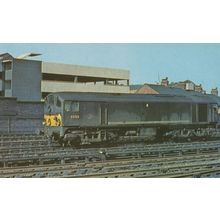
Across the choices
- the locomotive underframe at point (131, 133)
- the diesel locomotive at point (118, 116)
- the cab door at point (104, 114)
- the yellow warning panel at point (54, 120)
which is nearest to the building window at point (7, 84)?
the diesel locomotive at point (118, 116)

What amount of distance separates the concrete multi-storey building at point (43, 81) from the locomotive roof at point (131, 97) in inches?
6.2

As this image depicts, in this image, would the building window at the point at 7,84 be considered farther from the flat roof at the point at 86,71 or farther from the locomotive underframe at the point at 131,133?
the flat roof at the point at 86,71

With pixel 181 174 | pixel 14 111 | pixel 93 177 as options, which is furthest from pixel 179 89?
pixel 14 111

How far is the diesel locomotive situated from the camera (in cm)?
1130

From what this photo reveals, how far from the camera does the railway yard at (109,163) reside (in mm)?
8367

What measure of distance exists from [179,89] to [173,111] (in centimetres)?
136

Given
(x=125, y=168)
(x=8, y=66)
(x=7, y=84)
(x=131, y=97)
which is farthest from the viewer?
(x=7, y=84)

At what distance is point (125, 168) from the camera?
9125mm

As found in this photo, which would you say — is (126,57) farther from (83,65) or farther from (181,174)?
(181,174)

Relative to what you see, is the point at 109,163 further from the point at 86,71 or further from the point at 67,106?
the point at 67,106

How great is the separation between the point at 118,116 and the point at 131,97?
73 centimetres

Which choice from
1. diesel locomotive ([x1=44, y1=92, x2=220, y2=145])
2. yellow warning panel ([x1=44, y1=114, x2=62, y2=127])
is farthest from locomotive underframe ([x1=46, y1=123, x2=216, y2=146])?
yellow warning panel ([x1=44, y1=114, x2=62, y2=127])

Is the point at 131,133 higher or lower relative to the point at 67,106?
lower

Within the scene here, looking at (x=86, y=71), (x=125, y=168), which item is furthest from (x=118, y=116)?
(x=86, y=71)
